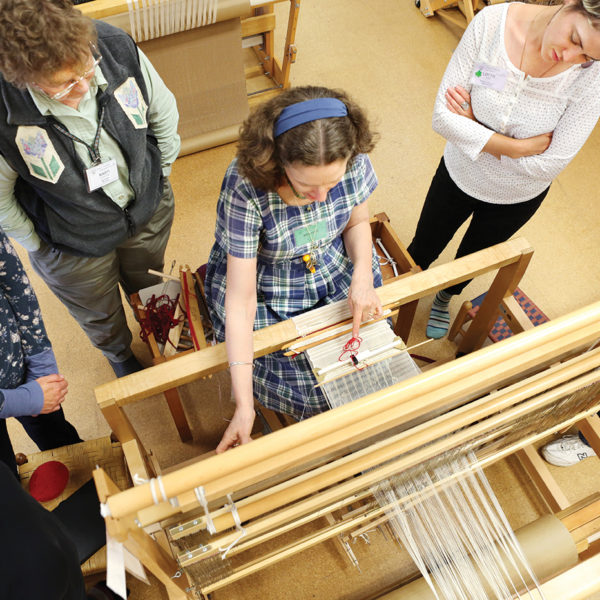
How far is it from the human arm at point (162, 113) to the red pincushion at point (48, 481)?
3.45ft

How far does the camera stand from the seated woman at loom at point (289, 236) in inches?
49.8

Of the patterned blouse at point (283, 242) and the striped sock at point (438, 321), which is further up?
the patterned blouse at point (283, 242)

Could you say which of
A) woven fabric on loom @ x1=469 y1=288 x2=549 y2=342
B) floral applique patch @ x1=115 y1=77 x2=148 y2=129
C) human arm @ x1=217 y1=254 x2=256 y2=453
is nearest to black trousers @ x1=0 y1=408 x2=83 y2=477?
human arm @ x1=217 y1=254 x2=256 y2=453

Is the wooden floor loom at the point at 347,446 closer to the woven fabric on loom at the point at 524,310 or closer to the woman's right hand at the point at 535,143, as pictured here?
the woman's right hand at the point at 535,143

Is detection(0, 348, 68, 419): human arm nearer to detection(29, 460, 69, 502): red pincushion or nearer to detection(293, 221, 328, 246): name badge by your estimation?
detection(29, 460, 69, 502): red pincushion

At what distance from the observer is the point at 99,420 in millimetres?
2379

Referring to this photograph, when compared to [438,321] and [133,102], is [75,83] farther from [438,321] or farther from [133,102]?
[438,321]

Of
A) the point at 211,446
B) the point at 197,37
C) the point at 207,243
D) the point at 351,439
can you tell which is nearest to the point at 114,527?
the point at 351,439

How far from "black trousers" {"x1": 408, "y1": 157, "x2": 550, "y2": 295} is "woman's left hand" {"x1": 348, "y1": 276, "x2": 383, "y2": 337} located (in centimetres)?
68

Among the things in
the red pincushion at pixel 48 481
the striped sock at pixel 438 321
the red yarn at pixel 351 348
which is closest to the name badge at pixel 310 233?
the red yarn at pixel 351 348

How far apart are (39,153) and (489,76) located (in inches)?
51.4

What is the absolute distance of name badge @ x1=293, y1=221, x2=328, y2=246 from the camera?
4.99ft

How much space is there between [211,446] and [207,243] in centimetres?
112

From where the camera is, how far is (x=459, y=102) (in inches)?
67.2
